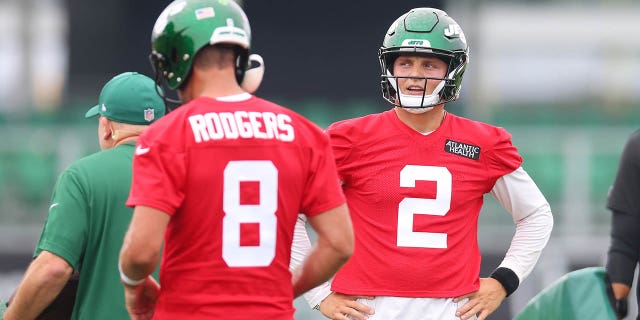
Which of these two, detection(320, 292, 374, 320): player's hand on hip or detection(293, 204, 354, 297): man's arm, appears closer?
detection(293, 204, 354, 297): man's arm

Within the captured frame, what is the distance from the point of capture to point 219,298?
3596mm

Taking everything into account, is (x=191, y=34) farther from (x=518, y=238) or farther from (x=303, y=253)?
(x=518, y=238)

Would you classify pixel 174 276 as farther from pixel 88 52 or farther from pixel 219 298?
pixel 88 52

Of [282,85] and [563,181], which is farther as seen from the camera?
[282,85]

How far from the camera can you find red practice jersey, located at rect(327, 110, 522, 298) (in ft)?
15.8

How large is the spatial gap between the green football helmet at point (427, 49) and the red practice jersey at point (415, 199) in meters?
0.13

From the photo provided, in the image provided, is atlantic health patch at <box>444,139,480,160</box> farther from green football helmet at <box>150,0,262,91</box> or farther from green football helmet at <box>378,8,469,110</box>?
green football helmet at <box>150,0,262,91</box>

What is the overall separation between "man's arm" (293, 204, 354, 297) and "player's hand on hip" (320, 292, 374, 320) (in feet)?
3.32

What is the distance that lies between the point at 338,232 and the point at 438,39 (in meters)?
1.49

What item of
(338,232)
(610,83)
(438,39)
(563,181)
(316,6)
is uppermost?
(438,39)

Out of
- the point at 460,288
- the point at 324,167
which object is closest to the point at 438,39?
the point at 460,288

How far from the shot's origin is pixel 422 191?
482 cm

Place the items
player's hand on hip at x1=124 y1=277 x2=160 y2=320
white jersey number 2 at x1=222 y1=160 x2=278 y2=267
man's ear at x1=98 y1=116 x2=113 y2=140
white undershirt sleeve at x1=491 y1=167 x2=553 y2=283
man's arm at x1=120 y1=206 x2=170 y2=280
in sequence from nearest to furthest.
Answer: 1. man's arm at x1=120 y1=206 x2=170 y2=280
2. white jersey number 2 at x1=222 y1=160 x2=278 y2=267
3. player's hand on hip at x1=124 y1=277 x2=160 y2=320
4. man's ear at x1=98 y1=116 x2=113 y2=140
5. white undershirt sleeve at x1=491 y1=167 x2=553 y2=283

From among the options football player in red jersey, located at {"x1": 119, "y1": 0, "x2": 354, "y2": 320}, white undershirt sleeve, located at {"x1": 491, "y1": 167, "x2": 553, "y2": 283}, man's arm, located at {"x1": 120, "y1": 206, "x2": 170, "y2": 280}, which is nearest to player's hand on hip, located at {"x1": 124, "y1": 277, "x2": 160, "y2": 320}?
football player in red jersey, located at {"x1": 119, "y1": 0, "x2": 354, "y2": 320}
